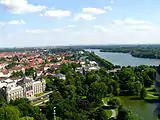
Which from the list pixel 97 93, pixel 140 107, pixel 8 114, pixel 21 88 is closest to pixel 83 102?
pixel 97 93

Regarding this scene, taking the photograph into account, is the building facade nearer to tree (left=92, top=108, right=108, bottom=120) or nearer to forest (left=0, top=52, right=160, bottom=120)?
forest (left=0, top=52, right=160, bottom=120)

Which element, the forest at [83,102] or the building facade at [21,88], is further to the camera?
the building facade at [21,88]

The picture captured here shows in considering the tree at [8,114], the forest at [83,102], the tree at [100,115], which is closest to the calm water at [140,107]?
the forest at [83,102]

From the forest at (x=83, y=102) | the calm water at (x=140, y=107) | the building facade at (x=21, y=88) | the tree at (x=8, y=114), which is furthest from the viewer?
the building facade at (x=21, y=88)

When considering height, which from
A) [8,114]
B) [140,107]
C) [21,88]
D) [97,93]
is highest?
[8,114]

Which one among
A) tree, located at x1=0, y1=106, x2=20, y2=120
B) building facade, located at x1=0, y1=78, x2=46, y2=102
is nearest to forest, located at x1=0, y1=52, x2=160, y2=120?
tree, located at x1=0, y1=106, x2=20, y2=120

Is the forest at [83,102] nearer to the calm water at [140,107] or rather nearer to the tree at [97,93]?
the tree at [97,93]

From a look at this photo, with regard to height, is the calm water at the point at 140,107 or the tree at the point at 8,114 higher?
the tree at the point at 8,114

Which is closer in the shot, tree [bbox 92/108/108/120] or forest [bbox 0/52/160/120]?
forest [bbox 0/52/160/120]

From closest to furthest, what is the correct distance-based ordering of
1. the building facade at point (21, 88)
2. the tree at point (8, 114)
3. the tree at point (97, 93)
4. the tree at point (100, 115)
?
the tree at point (8, 114), the tree at point (100, 115), the tree at point (97, 93), the building facade at point (21, 88)

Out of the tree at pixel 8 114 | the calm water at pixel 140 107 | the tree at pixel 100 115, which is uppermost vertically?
the tree at pixel 8 114

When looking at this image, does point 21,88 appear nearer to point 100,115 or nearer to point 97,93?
point 97,93

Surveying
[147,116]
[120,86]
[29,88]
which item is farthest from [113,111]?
[29,88]
